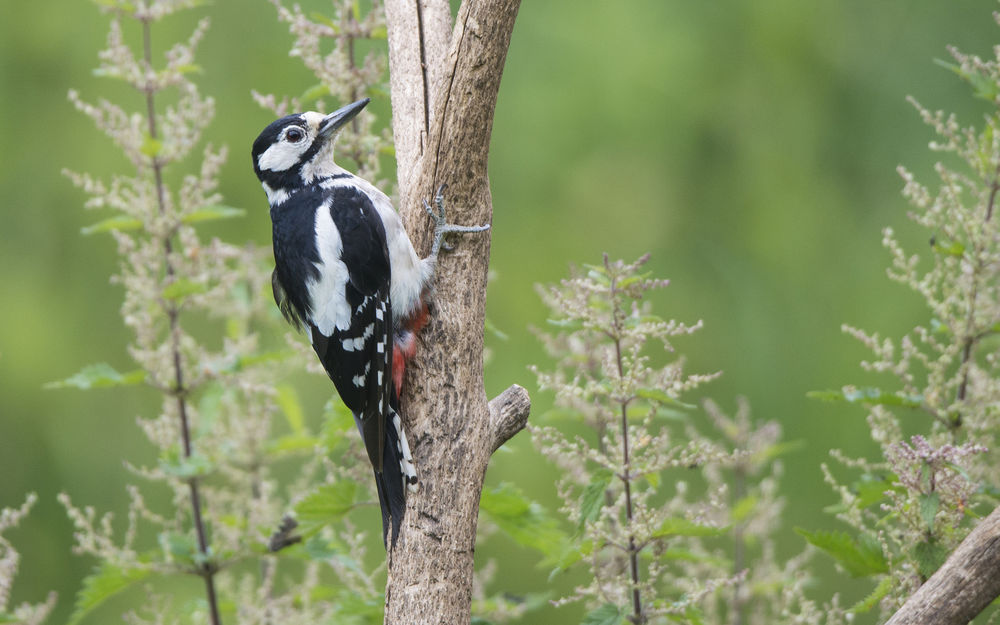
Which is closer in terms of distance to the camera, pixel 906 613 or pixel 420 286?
pixel 906 613

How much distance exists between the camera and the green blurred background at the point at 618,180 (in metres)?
4.15

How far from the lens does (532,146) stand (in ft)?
14.5

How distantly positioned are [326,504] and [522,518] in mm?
371

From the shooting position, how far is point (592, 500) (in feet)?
5.16

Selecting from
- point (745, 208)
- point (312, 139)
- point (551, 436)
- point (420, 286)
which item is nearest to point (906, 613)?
point (551, 436)

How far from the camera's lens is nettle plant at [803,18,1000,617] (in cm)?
158

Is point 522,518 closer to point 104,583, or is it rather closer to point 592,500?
point 592,500

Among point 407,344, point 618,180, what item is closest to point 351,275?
point 407,344

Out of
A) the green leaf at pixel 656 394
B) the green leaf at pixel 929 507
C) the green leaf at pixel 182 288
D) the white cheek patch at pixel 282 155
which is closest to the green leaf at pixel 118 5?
the white cheek patch at pixel 282 155

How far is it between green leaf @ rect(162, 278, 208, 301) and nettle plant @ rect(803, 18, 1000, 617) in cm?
120

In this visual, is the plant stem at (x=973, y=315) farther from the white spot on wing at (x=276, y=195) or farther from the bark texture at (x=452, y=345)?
the white spot on wing at (x=276, y=195)

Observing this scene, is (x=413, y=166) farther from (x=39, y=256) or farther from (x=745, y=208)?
(x=39, y=256)

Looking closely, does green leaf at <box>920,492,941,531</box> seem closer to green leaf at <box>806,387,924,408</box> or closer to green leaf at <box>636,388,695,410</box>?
green leaf at <box>806,387,924,408</box>

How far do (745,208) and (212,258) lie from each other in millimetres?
2950
